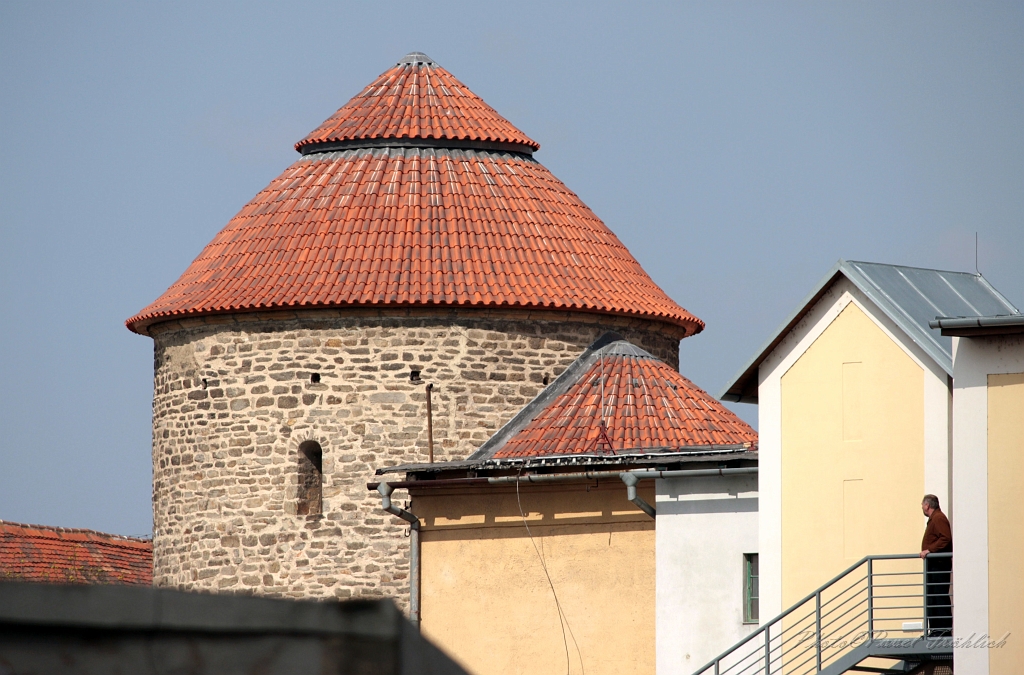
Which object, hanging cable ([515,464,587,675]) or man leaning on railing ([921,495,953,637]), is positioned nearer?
man leaning on railing ([921,495,953,637])

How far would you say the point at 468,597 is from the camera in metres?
19.9

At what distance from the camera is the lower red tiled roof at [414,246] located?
23359 millimetres

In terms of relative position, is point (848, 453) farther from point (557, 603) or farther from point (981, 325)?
point (557, 603)

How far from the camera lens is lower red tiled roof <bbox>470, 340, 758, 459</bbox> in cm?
2144

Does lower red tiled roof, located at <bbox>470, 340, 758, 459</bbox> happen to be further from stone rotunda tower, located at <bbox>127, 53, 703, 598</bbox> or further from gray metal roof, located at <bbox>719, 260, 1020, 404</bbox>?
gray metal roof, located at <bbox>719, 260, 1020, 404</bbox>

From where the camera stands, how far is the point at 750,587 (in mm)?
18031

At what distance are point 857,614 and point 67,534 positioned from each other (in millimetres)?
20906

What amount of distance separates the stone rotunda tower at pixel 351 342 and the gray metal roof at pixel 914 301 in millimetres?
6185

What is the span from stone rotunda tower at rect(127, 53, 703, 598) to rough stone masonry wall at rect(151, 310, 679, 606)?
2 cm

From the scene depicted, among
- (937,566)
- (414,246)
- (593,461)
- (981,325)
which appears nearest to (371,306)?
(414,246)

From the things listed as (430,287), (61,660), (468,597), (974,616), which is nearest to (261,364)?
(430,287)

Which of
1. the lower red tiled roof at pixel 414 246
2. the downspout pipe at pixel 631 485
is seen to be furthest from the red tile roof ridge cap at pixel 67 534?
the downspout pipe at pixel 631 485

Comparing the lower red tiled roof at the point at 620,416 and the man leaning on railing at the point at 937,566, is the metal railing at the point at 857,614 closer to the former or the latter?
the man leaning on railing at the point at 937,566

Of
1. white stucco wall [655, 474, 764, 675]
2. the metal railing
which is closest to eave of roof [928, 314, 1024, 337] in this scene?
the metal railing
